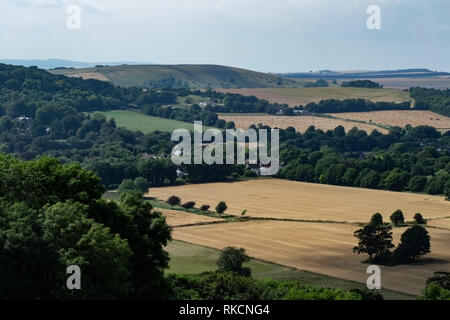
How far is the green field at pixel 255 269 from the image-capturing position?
156 ft

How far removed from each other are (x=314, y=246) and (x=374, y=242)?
5.51 meters

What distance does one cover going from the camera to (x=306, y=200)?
88.4m

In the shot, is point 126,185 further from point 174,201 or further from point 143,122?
point 143,122

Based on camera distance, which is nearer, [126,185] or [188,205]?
[188,205]

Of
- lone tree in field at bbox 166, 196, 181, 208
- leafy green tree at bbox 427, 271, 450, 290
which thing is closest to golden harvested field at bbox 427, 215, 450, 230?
lone tree in field at bbox 166, 196, 181, 208

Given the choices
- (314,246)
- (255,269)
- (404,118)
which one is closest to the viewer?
(255,269)

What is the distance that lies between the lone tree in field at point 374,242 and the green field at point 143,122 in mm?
105809

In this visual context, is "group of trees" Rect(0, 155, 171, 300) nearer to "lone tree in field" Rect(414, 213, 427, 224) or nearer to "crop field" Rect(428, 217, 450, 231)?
"crop field" Rect(428, 217, 450, 231)

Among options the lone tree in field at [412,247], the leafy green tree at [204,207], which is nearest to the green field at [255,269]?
the lone tree in field at [412,247]

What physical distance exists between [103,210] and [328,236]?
30.7 m

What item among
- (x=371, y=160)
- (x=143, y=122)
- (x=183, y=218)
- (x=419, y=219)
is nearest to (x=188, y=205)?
(x=183, y=218)

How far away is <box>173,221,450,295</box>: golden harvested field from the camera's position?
51162 mm
